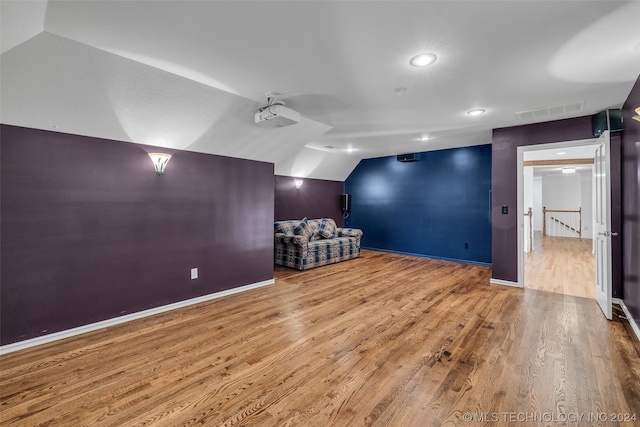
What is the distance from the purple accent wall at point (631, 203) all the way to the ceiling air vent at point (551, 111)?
1.35ft

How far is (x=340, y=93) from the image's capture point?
299 centimetres

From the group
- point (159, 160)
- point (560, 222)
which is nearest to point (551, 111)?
point (159, 160)

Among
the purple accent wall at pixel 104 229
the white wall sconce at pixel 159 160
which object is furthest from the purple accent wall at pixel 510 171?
the white wall sconce at pixel 159 160

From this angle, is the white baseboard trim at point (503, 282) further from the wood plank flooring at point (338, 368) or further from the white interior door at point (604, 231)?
the white interior door at point (604, 231)

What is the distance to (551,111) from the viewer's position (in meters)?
3.48

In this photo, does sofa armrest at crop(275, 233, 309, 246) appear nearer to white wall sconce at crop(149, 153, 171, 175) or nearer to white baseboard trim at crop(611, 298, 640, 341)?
white wall sconce at crop(149, 153, 171, 175)

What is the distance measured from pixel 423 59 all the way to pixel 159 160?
9.41 ft

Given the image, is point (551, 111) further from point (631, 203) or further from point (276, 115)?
point (276, 115)

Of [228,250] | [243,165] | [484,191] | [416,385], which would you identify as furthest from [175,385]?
[484,191]

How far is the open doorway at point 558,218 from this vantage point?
13.6 ft

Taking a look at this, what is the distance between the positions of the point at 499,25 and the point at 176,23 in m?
2.13

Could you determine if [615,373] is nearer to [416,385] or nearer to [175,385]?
[416,385]

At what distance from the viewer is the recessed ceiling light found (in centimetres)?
222

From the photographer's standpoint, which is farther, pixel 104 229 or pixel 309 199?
pixel 309 199
